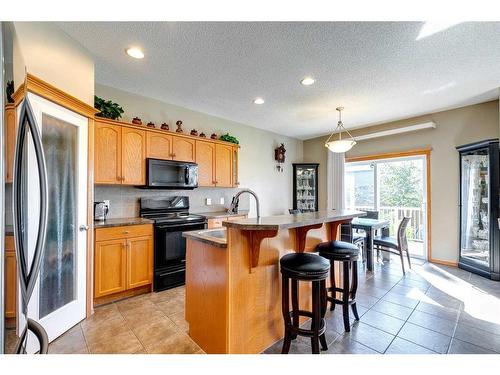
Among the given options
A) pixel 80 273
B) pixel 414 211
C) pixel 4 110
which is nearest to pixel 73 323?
pixel 80 273

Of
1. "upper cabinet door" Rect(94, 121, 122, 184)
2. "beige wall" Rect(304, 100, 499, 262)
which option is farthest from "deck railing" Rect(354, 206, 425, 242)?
"upper cabinet door" Rect(94, 121, 122, 184)

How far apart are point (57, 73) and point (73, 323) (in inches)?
89.4

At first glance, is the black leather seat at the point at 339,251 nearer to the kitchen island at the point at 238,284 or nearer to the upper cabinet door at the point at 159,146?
the kitchen island at the point at 238,284

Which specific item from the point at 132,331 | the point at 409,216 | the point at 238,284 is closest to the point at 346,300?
the point at 238,284

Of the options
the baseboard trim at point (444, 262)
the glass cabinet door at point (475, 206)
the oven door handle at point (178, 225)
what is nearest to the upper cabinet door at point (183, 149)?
the oven door handle at point (178, 225)

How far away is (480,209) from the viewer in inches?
141

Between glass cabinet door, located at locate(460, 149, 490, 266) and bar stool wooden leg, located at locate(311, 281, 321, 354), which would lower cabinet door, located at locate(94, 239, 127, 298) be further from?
glass cabinet door, located at locate(460, 149, 490, 266)

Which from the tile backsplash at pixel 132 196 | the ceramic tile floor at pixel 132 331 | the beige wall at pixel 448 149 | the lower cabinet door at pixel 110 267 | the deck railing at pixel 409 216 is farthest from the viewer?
the deck railing at pixel 409 216

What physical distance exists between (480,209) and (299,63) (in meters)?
3.75

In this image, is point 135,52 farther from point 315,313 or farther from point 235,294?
point 315,313

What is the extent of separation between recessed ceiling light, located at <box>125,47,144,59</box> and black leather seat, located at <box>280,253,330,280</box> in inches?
94.6

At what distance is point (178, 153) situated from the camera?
3436 mm

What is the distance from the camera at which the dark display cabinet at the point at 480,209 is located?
10.7 feet

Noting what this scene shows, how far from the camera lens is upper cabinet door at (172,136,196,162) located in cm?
340
